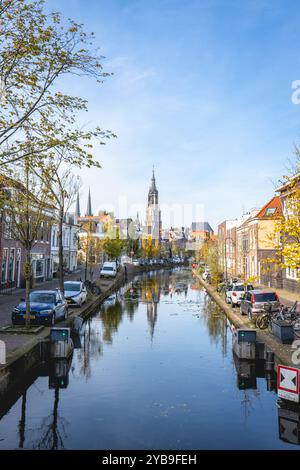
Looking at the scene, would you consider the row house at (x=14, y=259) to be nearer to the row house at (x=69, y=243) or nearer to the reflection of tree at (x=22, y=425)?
the row house at (x=69, y=243)

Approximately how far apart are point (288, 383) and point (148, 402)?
369 centimetres

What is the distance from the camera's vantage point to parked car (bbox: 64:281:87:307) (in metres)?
25.0

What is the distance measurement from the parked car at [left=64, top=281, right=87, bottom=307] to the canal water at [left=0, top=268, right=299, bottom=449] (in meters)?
7.26

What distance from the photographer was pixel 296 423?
9.12 meters

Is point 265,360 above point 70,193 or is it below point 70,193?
below

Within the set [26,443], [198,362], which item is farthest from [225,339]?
[26,443]

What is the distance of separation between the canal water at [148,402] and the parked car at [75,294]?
23.8ft

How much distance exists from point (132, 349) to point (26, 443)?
345 inches

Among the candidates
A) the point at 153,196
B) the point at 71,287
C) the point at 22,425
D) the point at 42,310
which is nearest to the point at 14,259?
the point at 71,287

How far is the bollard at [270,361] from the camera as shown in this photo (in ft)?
43.4

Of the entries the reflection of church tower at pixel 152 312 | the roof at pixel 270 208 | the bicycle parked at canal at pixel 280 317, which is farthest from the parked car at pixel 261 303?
the roof at pixel 270 208

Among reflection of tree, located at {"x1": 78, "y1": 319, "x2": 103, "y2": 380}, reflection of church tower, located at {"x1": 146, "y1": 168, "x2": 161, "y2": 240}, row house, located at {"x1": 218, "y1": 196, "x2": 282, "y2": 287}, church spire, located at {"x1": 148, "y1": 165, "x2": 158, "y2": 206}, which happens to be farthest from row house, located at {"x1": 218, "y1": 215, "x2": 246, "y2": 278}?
church spire, located at {"x1": 148, "y1": 165, "x2": 158, "y2": 206}

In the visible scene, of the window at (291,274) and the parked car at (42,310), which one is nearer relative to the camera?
the parked car at (42,310)
